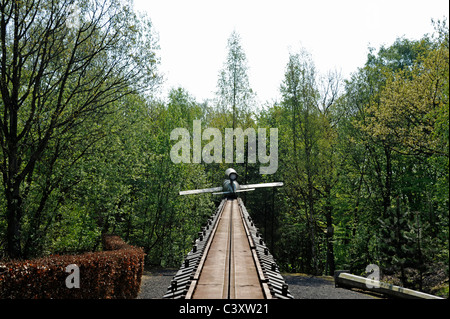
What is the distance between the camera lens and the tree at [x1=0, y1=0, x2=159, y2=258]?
15.0 meters

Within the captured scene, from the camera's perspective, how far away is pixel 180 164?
3097cm

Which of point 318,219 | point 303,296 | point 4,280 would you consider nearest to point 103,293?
point 4,280

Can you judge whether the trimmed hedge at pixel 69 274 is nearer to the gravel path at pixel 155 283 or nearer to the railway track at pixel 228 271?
the gravel path at pixel 155 283

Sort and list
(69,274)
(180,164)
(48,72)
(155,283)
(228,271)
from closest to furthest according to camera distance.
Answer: (228,271), (69,274), (48,72), (155,283), (180,164)

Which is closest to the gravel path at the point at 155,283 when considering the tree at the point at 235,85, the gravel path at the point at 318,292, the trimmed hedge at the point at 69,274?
the trimmed hedge at the point at 69,274

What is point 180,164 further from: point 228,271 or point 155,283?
point 228,271

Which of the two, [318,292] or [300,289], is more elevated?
[318,292]

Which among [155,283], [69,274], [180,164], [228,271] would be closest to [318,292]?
[228,271]

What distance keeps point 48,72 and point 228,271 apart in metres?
13.7

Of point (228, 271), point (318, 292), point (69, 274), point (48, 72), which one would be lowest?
point (318, 292)

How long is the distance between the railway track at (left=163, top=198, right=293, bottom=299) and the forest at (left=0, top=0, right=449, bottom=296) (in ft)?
15.3

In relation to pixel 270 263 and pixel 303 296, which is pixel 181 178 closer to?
pixel 303 296

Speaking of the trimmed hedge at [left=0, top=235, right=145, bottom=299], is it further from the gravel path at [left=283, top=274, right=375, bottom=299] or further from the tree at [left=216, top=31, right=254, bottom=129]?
the tree at [left=216, top=31, right=254, bottom=129]

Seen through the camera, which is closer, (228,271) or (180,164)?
(228,271)
